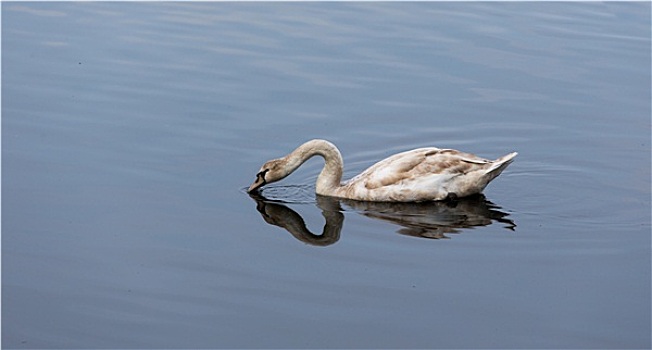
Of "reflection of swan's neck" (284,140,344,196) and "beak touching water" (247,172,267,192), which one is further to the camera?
"reflection of swan's neck" (284,140,344,196)

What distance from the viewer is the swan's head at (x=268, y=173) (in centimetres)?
1359

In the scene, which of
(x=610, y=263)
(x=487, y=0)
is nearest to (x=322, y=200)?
(x=610, y=263)

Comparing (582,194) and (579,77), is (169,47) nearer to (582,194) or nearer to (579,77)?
(579,77)

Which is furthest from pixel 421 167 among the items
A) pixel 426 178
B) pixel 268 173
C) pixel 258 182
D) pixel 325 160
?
pixel 258 182

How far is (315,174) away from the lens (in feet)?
47.6

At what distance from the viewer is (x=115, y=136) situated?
49.4 feet

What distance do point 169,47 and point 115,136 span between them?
4362mm

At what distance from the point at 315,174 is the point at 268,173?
104 cm

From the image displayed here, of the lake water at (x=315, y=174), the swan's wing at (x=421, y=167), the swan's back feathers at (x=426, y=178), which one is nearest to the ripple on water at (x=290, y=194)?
the lake water at (x=315, y=174)

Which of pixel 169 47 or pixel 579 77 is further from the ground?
pixel 169 47

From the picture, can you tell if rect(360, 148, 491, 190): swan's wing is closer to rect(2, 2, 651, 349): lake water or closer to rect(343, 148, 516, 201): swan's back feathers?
rect(343, 148, 516, 201): swan's back feathers

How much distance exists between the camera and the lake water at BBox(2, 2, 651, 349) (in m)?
10.2

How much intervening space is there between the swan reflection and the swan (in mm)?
95

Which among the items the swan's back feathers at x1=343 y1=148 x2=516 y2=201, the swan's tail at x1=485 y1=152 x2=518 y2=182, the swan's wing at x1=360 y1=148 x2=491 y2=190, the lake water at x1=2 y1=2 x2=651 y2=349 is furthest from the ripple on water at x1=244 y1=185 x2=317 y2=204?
the swan's tail at x1=485 y1=152 x2=518 y2=182
